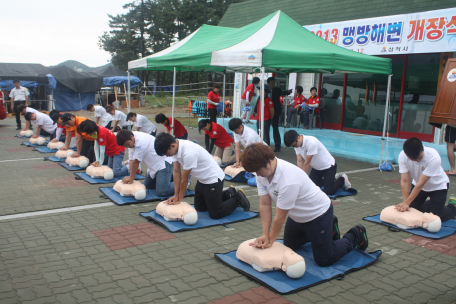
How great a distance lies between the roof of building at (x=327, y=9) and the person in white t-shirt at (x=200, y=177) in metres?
8.12

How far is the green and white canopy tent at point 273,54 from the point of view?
659 centimetres

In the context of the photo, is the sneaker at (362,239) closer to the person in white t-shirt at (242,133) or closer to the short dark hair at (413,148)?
the short dark hair at (413,148)

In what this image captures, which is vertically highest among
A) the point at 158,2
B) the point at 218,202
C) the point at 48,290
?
the point at 158,2

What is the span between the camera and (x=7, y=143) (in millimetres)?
11664

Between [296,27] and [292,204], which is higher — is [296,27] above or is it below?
above

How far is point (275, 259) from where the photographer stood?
3393 mm

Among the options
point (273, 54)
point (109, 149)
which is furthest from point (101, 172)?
point (273, 54)

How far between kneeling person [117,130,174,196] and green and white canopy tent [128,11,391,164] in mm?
2044

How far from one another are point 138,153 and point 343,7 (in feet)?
31.2

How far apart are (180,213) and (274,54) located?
3.45m

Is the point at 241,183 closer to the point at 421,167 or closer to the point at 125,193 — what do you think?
the point at 125,193

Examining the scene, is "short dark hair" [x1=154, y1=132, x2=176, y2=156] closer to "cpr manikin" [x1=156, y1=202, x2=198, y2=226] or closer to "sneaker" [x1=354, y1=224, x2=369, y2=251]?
"cpr manikin" [x1=156, y1=202, x2=198, y2=226]

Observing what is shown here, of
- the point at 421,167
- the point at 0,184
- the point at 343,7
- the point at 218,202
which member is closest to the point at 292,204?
the point at 218,202

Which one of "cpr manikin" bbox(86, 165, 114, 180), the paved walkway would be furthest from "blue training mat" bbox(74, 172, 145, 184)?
the paved walkway
